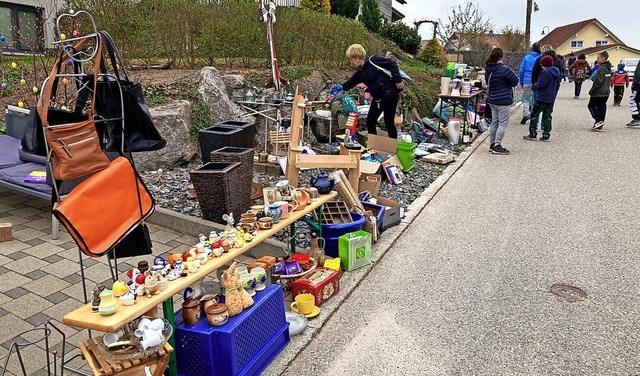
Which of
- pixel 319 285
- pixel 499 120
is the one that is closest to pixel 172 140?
pixel 319 285

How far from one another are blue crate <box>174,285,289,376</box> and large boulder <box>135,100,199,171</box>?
393 centimetres

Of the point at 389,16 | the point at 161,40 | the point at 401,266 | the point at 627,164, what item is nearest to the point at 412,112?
the point at 627,164

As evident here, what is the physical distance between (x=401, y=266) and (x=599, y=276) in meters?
1.64

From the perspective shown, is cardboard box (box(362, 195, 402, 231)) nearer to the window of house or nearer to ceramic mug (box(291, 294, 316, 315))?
ceramic mug (box(291, 294, 316, 315))

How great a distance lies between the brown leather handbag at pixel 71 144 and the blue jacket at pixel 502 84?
7.45 metres

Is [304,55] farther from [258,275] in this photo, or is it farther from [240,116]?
[258,275]

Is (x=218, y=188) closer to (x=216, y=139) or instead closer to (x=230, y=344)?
(x=216, y=139)

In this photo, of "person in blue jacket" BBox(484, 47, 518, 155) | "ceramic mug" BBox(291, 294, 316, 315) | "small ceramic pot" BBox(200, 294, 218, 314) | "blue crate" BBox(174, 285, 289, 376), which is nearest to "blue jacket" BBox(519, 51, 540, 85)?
"person in blue jacket" BBox(484, 47, 518, 155)

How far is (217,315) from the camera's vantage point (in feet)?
8.74

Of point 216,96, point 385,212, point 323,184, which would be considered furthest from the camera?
point 216,96

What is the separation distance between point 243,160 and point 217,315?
2.26 m

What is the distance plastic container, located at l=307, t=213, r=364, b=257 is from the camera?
434cm

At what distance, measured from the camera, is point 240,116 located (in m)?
7.81

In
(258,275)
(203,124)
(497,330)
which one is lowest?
(497,330)
